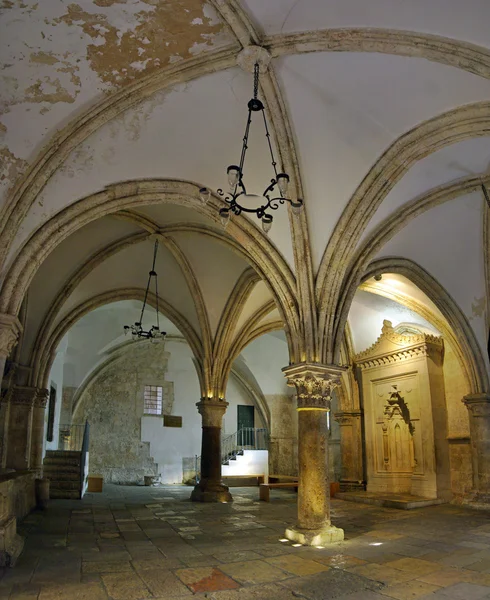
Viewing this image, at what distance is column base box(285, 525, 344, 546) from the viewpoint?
617cm

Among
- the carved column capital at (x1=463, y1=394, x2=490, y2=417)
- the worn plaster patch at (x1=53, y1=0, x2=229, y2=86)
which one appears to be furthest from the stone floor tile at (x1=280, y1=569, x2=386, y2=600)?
the carved column capital at (x1=463, y1=394, x2=490, y2=417)

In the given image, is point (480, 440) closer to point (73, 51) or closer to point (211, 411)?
point (211, 411)

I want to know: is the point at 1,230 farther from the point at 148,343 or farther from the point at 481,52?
the point at 148,343

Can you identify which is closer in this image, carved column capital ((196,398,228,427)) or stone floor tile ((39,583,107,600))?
stone floor tile ((39,583,107,600))

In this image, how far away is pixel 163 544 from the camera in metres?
6.07

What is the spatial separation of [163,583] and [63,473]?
7.97 meters

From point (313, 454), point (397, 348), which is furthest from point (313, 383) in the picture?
point (397, 348)

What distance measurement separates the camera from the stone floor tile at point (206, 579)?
4258mm

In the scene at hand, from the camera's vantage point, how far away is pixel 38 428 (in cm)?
1064

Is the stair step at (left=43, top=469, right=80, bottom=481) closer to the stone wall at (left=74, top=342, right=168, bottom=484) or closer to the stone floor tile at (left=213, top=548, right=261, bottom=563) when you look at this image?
the stone wall at (left=74, top=342, right=168, bottom=484)

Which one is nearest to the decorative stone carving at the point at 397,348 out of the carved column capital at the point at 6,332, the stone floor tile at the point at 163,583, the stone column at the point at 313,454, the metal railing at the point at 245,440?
the stone column at the point at 313,454

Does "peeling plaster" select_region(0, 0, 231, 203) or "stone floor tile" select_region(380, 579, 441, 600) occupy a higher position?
"peeling plaster" select_region(0, 0, 231, 203)

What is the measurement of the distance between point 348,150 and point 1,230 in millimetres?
4180

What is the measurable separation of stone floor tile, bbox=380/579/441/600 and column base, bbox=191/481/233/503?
22.2 feet
